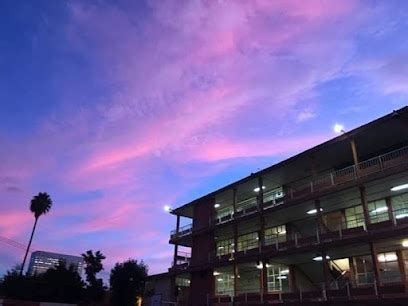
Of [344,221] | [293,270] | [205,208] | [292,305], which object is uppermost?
[205,208]


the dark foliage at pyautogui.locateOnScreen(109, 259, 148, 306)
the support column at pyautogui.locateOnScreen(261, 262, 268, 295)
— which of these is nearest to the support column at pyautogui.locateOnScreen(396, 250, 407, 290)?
the support column at pyautogui.locateOnScreen(261, 262, 268, 295)

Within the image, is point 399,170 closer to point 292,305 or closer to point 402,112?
point 402,112

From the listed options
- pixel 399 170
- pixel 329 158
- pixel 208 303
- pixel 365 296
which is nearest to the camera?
pixel 365 296

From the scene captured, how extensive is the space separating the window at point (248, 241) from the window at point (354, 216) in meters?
11.4

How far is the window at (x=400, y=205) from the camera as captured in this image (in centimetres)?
3014

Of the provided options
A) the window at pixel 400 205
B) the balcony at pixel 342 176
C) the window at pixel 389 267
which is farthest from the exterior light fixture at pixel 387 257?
the balcony at pixel 342 176

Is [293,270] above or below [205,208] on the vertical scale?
below

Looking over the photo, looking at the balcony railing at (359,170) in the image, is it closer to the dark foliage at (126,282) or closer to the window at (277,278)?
the window at (277,278)

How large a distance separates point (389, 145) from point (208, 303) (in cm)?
2241

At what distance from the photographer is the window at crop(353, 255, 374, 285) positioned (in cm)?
3112

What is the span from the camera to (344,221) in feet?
113

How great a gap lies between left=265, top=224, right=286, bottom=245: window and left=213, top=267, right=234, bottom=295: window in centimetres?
581

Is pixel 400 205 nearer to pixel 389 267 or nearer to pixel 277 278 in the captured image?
pixel 389 267


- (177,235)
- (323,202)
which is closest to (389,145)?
(323,202)
